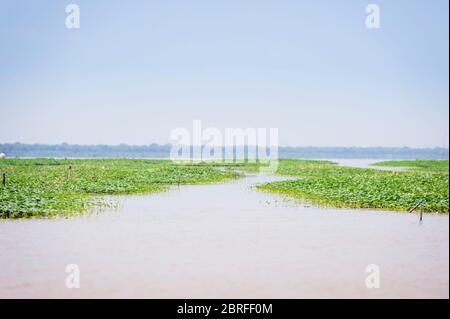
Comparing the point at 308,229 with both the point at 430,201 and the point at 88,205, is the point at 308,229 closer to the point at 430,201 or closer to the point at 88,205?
the point at 430,201

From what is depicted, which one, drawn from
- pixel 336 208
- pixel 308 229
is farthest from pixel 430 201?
pixel 308 229

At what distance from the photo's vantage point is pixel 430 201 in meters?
15.3

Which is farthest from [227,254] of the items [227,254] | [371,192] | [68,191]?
[68,191]

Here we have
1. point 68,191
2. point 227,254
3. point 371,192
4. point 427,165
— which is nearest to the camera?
point 227,254

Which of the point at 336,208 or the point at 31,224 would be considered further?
the point at 336,208

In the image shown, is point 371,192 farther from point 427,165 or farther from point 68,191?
point 427,165

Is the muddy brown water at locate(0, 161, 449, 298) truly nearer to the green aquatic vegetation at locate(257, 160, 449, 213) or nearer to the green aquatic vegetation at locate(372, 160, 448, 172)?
the green aquatic vegetation at locate(257, 160, 449, 213)

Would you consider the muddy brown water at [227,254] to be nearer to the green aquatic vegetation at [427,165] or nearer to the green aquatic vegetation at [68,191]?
the green aquatic vegetation at [68,191]

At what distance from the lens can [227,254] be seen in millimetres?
9523

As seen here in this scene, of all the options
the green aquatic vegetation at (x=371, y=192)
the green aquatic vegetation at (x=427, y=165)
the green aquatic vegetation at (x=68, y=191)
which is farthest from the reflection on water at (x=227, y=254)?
the green aquatic vegetation at (x=427, y=165)

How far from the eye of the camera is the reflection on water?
7.50 meters

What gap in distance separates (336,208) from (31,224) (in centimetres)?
946

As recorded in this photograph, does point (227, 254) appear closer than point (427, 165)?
Yes
